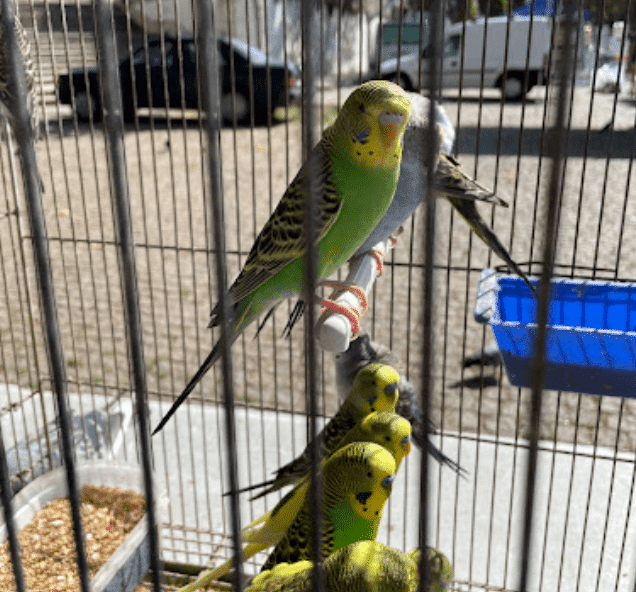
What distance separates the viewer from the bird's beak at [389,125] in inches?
51.4

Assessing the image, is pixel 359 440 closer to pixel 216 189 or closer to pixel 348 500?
pixel 348 500

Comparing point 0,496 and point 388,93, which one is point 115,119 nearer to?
point 0,496

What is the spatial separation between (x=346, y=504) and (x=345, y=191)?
2.00ft

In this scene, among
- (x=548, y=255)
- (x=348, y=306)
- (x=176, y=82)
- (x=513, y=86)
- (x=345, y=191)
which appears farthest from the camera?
(x=513, y=86)

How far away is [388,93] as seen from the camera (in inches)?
51.0

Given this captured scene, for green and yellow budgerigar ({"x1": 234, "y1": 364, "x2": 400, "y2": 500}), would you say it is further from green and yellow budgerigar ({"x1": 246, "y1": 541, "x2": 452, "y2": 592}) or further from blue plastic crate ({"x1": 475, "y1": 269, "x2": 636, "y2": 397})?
green and yellow budgerigar ({"x1": 246, "y1": 541, "x2": 452, "y2": 592})

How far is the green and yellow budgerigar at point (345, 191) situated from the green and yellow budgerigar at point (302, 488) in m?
0.35

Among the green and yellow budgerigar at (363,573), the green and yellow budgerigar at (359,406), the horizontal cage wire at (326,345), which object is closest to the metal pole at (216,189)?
the horizontal cage wire at (326,345)

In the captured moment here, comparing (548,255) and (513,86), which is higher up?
(548,255)

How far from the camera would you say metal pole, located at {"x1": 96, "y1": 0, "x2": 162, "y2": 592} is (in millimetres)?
440

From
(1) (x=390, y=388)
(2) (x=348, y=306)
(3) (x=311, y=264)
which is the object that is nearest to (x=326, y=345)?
(2) (x=348, y=306)

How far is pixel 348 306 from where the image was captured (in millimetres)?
1286

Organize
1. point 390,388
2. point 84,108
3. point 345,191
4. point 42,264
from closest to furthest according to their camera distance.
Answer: point 42,264
point 345,191
point 390,388
point 84,108

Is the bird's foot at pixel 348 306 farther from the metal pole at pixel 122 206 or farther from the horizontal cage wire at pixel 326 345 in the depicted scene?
the metal pole at pixel 122 206
